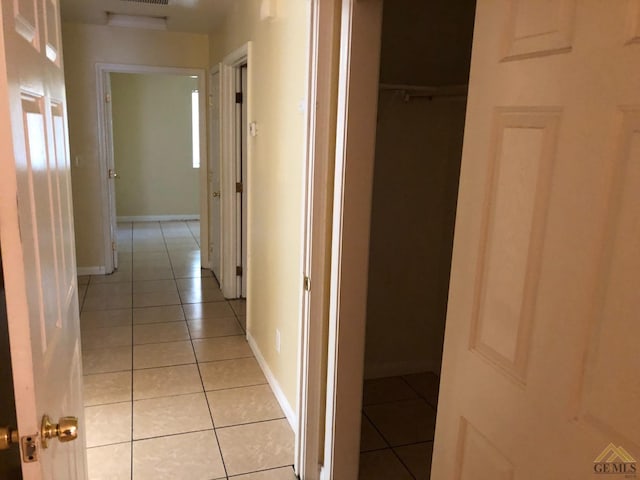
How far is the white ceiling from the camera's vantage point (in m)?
4.04

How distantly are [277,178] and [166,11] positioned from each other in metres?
2.47

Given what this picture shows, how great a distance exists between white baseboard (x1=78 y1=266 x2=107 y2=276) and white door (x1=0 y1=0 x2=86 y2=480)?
423 cm

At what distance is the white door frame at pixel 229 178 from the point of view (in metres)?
4.23

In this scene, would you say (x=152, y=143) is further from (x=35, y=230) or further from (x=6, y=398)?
(x=35, y=230)

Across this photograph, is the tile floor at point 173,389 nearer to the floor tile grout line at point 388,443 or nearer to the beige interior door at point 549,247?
the floor tile grout line at point 388,443

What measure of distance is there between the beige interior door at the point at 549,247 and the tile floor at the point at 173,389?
5.19 ft

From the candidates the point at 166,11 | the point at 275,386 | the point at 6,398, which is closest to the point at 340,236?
the point at 6,398

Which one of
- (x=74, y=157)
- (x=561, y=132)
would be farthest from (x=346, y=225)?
(x=74, y=157)

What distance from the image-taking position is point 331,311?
79.1 inches

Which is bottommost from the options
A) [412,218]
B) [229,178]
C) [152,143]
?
[412,218]

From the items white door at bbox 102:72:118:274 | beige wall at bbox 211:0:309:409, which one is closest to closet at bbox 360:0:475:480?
beige wall at bbox 211:0:309:409

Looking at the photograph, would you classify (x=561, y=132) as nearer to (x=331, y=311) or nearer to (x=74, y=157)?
(x=331, y=311)

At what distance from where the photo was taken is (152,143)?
26.0ft

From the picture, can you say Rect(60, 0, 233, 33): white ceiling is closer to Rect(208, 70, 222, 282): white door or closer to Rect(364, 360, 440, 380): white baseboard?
Rect(208, 70, 222, 282): white door
